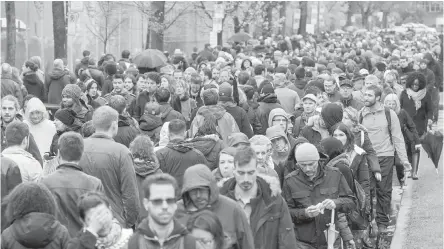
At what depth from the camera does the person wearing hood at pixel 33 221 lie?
23.0 ft

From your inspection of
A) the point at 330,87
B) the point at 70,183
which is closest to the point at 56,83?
the point at 330,87

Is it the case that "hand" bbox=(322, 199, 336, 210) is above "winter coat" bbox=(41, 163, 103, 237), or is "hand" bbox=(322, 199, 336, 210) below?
below

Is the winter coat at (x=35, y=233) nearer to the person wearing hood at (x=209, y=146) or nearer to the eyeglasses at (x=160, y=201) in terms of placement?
the eyeglasses at (x=160, y=201)

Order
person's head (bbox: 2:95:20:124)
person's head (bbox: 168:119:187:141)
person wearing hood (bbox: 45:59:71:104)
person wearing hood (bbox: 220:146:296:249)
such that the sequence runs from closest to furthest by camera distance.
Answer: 1. person wearing hood (bbox: 220:146:296:249)
2. person's head (bbox: 168:119:187:141)
3. person's head (bbox: 2:95:20:124)
4. person wearing hood (bbox: 45:59:71:104)

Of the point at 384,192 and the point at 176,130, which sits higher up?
the point at 176,130

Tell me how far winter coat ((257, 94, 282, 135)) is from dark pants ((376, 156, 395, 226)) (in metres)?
1.59

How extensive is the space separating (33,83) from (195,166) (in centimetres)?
1258

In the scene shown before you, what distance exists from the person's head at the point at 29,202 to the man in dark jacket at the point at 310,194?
2852mm

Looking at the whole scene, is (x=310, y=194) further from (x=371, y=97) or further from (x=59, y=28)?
(x=59, y=28)

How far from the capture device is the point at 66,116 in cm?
1187

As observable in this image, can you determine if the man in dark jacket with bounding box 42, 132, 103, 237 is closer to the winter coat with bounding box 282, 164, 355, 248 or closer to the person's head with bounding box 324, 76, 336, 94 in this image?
the winter coat with bounding box 282, 164, 355, 248

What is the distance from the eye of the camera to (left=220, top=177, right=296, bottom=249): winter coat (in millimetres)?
8188

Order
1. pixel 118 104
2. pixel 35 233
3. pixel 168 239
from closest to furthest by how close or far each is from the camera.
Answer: pixel 168 239 → pixel 35 233 → pixel 118 104

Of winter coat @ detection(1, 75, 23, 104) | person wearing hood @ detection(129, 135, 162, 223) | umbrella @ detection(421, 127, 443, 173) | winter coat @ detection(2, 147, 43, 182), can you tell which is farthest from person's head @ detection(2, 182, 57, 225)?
umbrella @ detection(421, 127, 443, 173)
